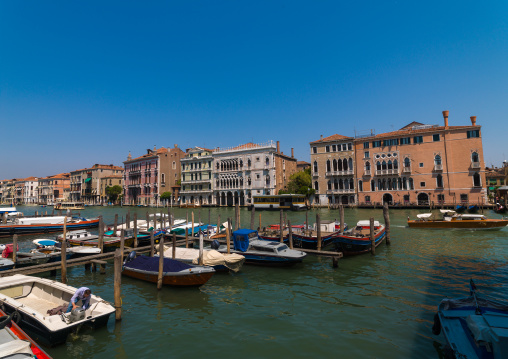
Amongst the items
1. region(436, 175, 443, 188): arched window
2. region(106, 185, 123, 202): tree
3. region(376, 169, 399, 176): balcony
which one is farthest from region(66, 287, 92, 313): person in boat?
region(106, 185, 123, 202): tree

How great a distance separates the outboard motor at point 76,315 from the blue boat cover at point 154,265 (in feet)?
12.1

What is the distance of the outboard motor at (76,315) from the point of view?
664 centimetres

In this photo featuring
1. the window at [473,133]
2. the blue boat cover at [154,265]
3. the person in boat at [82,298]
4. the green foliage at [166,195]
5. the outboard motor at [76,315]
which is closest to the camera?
the outboard motor at [76,315]

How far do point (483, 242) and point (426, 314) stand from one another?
13063mm

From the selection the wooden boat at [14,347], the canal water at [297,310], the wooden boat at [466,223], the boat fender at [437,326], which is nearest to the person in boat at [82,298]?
the canal water at [297,310]

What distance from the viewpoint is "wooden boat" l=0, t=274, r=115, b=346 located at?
6465 millimetres

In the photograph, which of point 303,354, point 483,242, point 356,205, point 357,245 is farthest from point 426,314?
point 356,205

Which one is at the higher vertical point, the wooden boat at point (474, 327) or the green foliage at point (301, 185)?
the green foliage at point (301, 185)

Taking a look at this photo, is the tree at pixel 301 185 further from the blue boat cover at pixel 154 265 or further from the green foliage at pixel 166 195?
the blue boat cover at pixel 154 265

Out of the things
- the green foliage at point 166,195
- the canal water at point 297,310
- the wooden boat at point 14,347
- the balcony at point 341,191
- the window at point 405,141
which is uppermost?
the window at point 405,141

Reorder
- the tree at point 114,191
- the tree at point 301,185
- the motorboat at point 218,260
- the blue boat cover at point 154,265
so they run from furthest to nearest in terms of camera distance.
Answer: the tree at point 114,191 → the tree at point 301,185 → the motorboat at point 218,260 → the blue boat cover at point 154,265

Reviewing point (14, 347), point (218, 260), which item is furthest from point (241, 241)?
point (14, 347)

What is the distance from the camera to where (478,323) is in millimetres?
5098

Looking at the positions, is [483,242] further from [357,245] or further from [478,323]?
[478,323]
